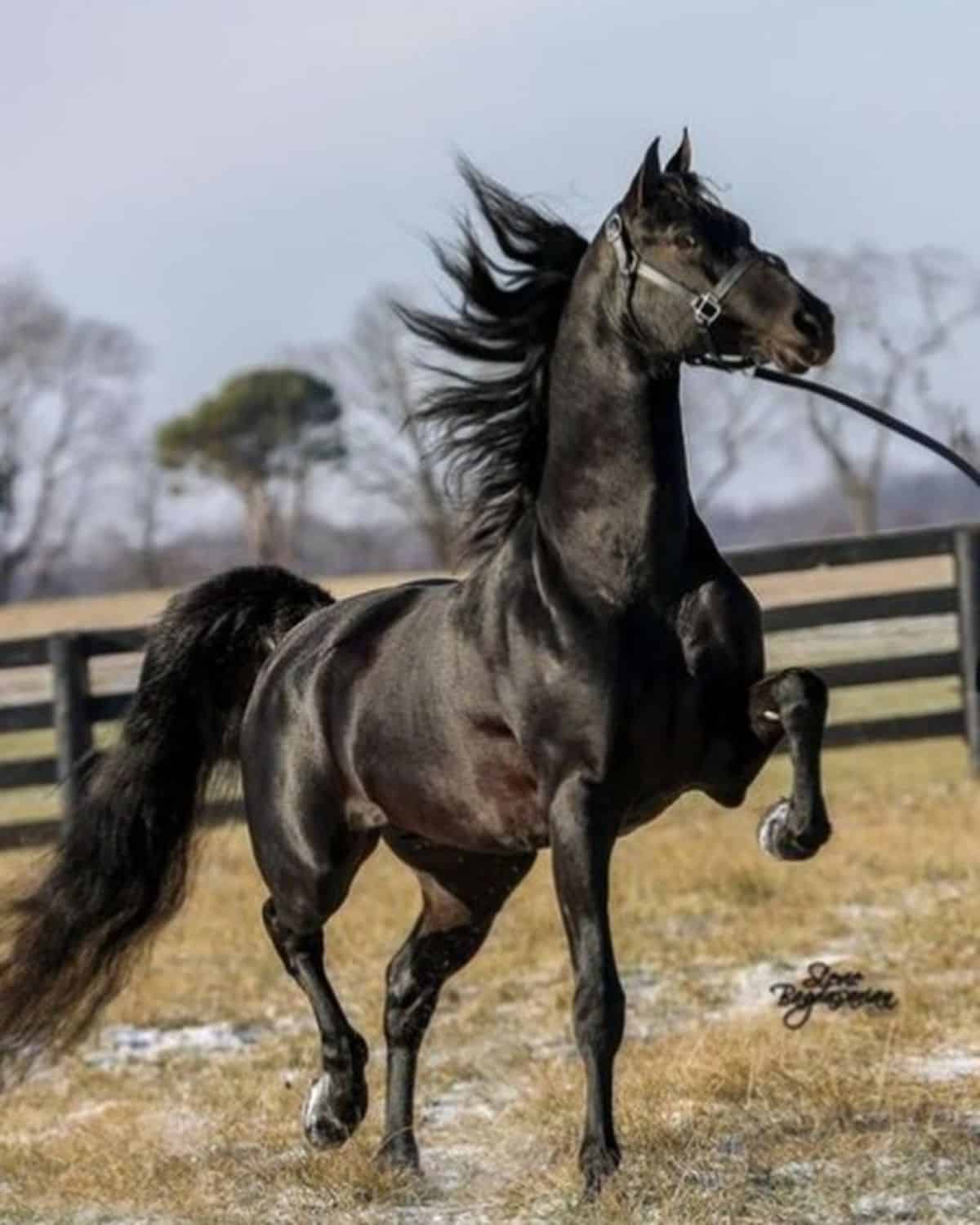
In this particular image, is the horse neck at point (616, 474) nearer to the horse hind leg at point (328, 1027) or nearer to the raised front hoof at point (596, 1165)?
the raised front hoof at point (596, 1165)

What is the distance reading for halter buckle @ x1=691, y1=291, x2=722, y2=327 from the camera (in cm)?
535

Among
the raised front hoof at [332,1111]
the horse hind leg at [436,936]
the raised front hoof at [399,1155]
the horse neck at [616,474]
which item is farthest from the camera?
the horse hind leg at [436,936]

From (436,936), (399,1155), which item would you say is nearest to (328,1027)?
(436,936)

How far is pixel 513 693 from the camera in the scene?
5.72m

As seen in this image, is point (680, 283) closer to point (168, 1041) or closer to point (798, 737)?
point (798, 737)

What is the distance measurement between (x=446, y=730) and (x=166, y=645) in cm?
176

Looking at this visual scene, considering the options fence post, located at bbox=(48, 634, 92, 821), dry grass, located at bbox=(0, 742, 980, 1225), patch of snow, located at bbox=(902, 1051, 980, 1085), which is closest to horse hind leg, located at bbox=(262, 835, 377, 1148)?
dry grass, located at bbox=(0, 742, 980, 1225)

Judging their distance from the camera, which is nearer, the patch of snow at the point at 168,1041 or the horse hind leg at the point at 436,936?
the horse hind leg at the point at 436,936

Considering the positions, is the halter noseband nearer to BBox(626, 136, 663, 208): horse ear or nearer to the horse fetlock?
BBox(626, 136, 663, 208): horse ear

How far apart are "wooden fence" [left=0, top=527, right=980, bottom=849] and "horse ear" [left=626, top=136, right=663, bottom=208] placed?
862 cm

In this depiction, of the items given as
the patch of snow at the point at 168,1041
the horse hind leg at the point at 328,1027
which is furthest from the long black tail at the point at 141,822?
the patch of snow at the point at 168,1041

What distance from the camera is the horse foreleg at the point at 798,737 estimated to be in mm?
5449

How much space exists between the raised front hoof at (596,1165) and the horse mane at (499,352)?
57.8 inches
